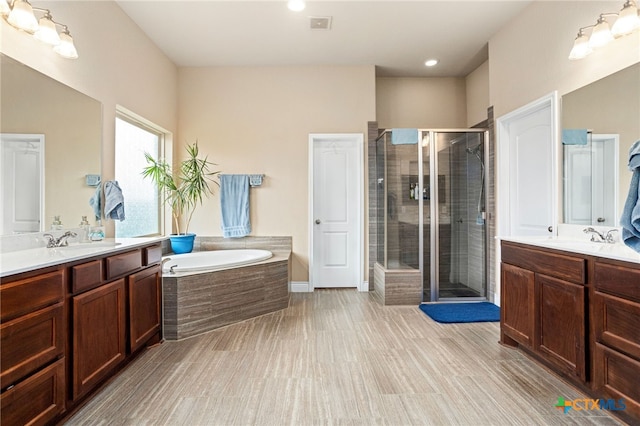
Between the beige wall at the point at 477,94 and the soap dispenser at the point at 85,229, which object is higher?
the beige wall at the point at 477,94

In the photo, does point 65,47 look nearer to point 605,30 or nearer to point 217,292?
point 217,292

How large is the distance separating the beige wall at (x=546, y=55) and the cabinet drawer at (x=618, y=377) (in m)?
1.76

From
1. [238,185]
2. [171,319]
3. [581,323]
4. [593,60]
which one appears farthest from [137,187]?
[593,60]

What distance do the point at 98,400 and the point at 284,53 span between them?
367 centimetres

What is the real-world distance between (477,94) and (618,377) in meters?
3.64

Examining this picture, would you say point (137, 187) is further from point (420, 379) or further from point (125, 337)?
point (420, 379)

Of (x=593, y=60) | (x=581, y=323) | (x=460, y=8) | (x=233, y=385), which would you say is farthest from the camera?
(x=460, y=8)

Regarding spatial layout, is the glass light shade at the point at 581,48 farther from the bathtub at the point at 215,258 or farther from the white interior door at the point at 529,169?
the bathtub at the point at 215,258

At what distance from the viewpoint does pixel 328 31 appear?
3381 millimetres

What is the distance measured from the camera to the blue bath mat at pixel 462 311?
10.2 ft

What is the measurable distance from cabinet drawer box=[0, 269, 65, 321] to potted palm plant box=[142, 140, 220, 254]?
2.22m

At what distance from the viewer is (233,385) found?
199 centimetres

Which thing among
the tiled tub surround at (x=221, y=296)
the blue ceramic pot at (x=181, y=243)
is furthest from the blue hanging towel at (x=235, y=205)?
the tiled tub surround at (x=221, y=296)

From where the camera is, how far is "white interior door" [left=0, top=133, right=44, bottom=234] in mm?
Result: 1814
